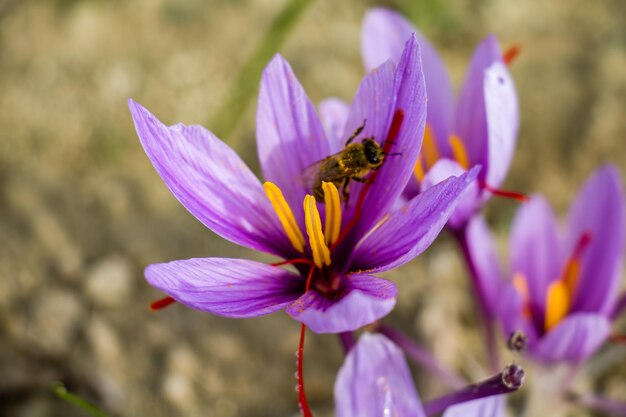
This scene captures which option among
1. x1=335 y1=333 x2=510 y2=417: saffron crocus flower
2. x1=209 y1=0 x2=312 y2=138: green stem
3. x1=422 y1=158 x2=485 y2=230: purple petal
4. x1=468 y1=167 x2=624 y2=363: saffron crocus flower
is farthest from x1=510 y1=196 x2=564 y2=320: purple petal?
x1=209 y1=0 x2=312 y2=138: green stem

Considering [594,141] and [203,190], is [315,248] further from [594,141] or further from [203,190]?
[594,141]

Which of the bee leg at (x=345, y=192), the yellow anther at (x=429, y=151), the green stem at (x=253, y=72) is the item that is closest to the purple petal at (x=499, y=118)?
the yellow anther at (x=429, y=151)

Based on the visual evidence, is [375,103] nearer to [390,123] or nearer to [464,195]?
[390,123]

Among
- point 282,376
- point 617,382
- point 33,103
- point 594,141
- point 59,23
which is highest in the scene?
point 59,23

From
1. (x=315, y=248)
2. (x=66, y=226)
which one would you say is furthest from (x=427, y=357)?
(x=66, y=226)

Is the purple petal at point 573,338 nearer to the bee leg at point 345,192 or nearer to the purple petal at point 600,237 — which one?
the purple petal at point 600,237

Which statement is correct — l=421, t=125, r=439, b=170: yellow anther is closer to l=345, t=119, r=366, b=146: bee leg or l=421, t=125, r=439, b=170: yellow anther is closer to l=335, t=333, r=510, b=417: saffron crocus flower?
l=345, t=119, r=366, b=146: bee leg
